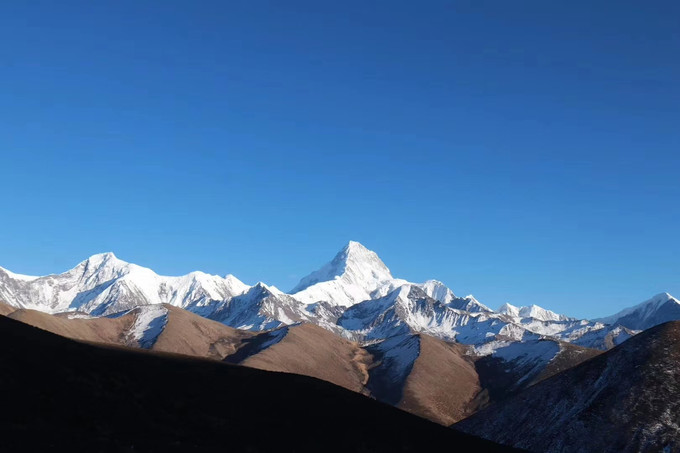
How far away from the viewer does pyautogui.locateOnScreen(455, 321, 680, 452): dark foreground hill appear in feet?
381

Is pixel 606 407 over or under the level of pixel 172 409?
under

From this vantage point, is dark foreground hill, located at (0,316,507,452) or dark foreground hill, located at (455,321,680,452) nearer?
dark foreground hill, located at (0,316,507,452)

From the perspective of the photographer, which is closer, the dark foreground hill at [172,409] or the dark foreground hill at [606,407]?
the dark foreground hill at [172,409]

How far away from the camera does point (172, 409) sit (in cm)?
5488

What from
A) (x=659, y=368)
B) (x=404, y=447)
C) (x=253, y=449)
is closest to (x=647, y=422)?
(x=659, y=368)

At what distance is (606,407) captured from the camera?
126 metres

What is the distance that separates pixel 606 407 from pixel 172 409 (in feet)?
349

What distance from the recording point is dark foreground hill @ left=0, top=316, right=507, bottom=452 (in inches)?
1695

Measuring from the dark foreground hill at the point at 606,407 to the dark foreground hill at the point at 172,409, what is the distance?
215 feet

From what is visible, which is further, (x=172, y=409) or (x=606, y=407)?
(x=606, y=407)

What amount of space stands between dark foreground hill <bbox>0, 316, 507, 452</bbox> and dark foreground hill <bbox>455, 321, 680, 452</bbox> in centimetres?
6553

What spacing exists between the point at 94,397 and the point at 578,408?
117747 millimetres

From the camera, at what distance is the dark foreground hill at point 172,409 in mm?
43062

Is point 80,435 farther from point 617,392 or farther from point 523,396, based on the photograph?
point 523,396
